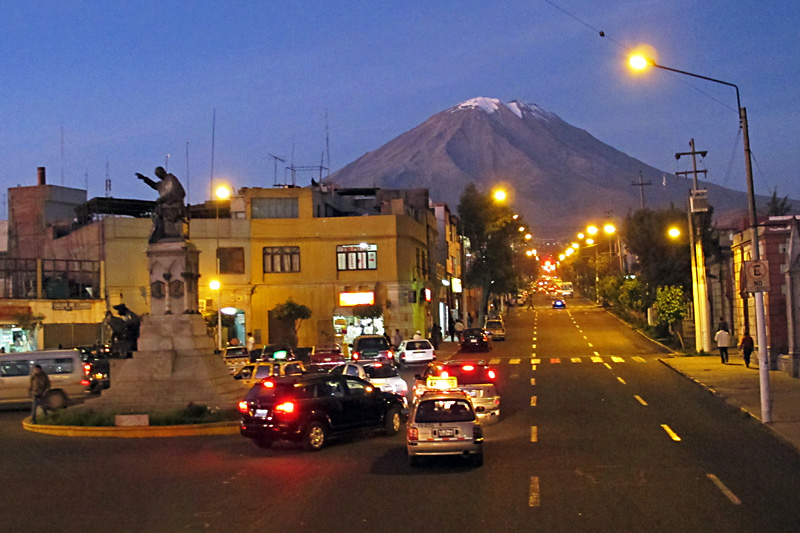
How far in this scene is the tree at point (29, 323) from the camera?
161 feet

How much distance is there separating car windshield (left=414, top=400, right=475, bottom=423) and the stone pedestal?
10002 mm

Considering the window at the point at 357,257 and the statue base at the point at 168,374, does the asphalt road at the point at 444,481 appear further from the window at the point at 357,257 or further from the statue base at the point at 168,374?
the window at the point at 357,257

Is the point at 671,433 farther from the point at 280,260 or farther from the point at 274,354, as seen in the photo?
the point at 280,260

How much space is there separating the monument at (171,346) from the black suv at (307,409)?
5.69 metres

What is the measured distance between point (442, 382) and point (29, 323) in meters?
35.5

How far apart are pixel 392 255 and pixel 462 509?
4722 centimetres

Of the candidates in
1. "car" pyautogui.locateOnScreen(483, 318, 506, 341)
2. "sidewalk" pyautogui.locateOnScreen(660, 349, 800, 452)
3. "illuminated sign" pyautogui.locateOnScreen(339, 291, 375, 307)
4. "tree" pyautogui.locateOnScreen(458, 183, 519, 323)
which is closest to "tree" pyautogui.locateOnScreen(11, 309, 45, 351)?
"illuminated sign" pyautogui.locateOnScreen(339, 291, 375, 307)

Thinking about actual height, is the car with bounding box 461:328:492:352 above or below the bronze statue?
below

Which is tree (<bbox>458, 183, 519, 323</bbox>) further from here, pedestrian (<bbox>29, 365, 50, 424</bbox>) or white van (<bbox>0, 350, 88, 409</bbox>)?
pedestrian (<bbox>29, 365, 50, 424</bbox>)

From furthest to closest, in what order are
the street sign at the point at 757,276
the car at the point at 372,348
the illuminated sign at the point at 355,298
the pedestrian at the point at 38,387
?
the illuminated sign at the point at 355,298 < the car at the point at 372,348 < the pedestrian at the point at 38,387 < the street sign at the point at 757,276

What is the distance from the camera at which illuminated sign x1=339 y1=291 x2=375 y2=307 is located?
58000 millimetres

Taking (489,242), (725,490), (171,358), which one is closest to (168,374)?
(171,358)

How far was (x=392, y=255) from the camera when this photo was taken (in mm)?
58500

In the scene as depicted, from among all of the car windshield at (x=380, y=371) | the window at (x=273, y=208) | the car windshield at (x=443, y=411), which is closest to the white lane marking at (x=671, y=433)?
the car windshield at (x=443, y=411)
